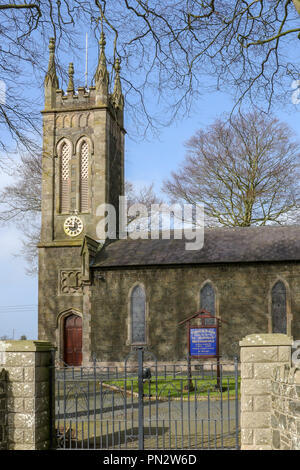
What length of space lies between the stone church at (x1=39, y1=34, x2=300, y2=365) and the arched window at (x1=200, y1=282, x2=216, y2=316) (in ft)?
0.16

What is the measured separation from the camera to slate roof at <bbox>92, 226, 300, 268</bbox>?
27.5 meters

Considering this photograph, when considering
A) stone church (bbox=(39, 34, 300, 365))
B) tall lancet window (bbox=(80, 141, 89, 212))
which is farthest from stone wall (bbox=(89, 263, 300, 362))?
tall lancet window (bbox=(80, 141, 89, 212))

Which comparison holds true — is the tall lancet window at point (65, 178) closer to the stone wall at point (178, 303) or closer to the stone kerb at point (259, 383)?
the stone wall at point (178, 303)

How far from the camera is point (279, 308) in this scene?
27.0 meters

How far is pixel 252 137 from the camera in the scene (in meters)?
35.9

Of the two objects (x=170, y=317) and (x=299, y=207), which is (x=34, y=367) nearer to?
(x=170, y=317)

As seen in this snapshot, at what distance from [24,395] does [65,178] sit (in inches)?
989

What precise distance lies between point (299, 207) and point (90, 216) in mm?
13191

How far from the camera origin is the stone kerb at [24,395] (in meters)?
9.02

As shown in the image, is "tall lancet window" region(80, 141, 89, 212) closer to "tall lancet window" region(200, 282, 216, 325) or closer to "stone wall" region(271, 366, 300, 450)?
"tall lancet window" region(200, 282, 216, 325)

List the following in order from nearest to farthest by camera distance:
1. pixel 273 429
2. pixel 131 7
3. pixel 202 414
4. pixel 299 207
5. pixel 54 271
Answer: pixel 273 429, pixel 131 7, pixel 202 414, pixel 54 271, pixel 299 207

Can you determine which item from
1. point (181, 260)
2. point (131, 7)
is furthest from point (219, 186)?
point (131, 7)

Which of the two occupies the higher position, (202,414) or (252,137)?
(252,137)

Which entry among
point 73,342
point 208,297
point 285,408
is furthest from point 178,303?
point 285,408
